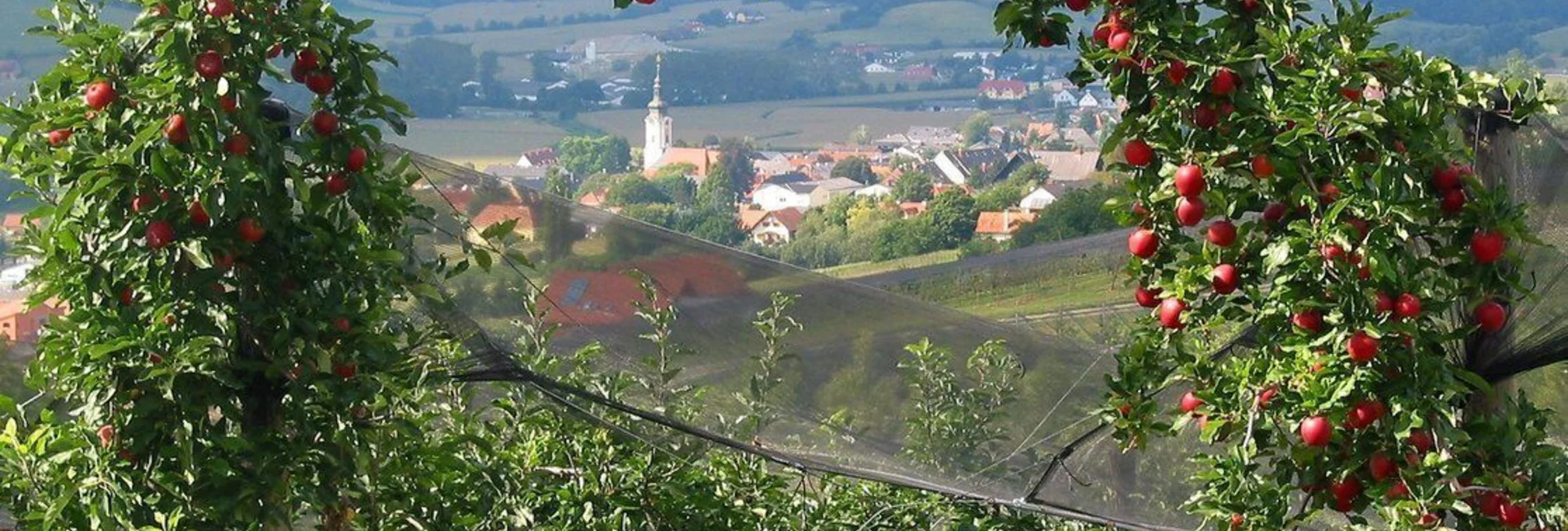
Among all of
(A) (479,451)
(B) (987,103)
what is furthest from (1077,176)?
(B) (987,103)

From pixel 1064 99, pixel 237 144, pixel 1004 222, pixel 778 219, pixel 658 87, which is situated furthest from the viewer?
pixel 1064 99

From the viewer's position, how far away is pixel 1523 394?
3016mm

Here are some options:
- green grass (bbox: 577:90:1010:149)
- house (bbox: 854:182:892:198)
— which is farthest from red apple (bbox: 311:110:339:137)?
green grass (bbox: 577:90:1010:149)

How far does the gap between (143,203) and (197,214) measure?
9 cm

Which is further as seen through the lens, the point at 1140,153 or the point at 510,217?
the point at 510,217

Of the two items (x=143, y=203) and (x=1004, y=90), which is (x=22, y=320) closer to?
(x=143, y=203)

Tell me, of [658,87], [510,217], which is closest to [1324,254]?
[510,217]

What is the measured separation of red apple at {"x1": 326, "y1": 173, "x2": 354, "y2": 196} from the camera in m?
3.30

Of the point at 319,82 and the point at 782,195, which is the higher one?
the point at 319,82

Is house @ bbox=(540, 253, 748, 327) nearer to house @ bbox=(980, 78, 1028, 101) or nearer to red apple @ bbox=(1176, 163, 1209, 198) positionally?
red apple @ bbox=(1176, 163, 1209, 198)

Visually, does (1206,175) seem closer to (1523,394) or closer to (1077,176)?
(1523,394)

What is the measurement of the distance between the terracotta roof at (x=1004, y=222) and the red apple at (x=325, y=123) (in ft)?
52.7

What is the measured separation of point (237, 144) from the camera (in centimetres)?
318

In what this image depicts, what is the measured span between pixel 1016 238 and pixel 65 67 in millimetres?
14721
